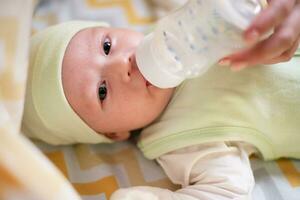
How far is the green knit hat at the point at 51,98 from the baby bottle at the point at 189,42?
182mm

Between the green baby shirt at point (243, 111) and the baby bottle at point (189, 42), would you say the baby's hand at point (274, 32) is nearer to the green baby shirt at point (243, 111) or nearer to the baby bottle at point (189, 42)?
the baby bottle at point (189, 42)

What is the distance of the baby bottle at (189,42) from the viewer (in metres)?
0.80

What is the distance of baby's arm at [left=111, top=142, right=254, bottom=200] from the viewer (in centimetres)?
97

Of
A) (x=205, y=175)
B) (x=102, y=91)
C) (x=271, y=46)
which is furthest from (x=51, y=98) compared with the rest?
(x=271, y=46)

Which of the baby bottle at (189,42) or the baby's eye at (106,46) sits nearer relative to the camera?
the baby bottle at (189,42)

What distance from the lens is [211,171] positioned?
3.29 feet

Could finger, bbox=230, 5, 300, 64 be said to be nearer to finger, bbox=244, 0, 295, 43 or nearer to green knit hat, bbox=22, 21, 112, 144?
finger, bbox=244, 0, 295, 43

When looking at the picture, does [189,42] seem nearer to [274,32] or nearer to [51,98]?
[274,32]

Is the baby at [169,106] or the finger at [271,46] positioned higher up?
the finger at [271,46]

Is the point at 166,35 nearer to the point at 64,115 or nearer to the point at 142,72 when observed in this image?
the point at 142,72

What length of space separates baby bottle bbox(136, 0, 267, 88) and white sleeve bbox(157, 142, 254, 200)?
160mm

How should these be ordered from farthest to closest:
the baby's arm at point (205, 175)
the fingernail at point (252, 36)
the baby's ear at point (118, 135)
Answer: the baby's ear at point (118, 135)
the baby's arm at point (205, 175)
the fingernail at point (252, 36)

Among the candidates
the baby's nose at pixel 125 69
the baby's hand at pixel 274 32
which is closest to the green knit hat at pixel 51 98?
the baby's nose at pixel 125 69

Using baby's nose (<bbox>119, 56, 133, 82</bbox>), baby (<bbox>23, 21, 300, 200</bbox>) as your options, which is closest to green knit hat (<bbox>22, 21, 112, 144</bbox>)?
baby (<bbox>23, 21, 300, 200</bbox>)
